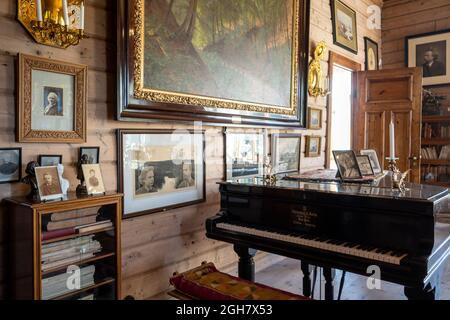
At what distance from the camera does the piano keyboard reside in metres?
1.69

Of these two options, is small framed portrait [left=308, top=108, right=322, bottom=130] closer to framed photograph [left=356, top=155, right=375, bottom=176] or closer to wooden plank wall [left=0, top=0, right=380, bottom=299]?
framed photograph [left=356, top=155, right=375, bottom=176]

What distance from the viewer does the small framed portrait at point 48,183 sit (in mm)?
1646

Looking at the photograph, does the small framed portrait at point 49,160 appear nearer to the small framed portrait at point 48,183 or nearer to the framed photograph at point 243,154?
the small framed portrait at point 48,183

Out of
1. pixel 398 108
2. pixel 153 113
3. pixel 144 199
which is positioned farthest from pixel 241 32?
pixel 398 108

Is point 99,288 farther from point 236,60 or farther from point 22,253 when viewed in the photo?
point 236,60

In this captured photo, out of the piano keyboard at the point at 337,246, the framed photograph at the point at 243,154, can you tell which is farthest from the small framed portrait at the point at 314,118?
the piano keyboard at the point at 337,246

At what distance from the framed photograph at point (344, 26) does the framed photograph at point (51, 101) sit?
10.8ft

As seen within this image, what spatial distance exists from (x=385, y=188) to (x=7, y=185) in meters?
1.99

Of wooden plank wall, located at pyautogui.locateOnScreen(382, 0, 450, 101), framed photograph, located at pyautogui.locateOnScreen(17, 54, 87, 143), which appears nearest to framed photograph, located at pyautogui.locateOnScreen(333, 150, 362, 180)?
framed photograph, located at pyautogui.locateOnScreen(17, 54, 87, 143)

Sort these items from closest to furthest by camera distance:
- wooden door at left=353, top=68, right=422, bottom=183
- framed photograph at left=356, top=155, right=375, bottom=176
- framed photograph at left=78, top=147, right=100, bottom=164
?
framed photograph at left=78, top=147, right=100, bottom=164
framed photograph at left=356, top=155, right=375, bottom=176
wooden door at left=353, top=68, right=422, bottom=183

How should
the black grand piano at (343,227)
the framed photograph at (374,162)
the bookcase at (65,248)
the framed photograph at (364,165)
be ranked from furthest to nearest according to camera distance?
the framed photograph at (374,162) < the framed photograph at (364,165) < the black grand piano at (343,227) < the bookcase at (65,248)

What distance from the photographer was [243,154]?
122 inches

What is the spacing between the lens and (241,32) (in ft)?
9.66

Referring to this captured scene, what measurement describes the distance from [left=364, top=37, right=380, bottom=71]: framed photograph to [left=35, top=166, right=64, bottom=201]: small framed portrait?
15.1 feet
